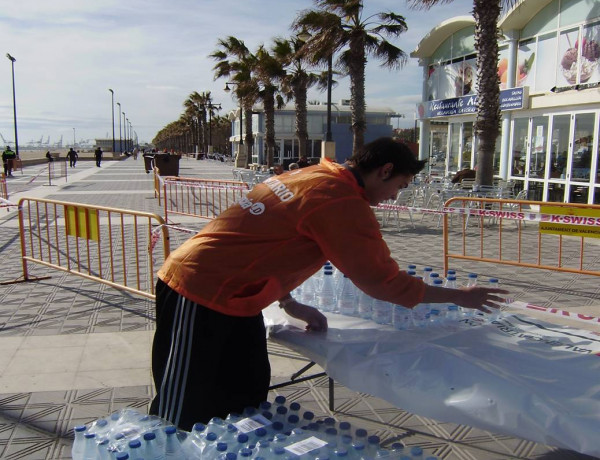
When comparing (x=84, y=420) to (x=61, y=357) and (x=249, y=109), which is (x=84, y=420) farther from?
(x=249, y=109)

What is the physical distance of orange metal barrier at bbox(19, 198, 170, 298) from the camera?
20.0 ft

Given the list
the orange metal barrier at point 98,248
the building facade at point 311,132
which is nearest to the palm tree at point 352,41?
the orange metal barrier at point 98,248

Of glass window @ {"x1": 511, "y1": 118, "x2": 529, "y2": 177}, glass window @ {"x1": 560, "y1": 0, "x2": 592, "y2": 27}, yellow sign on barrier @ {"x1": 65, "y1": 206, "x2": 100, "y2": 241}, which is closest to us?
yellow sign on barrier @ {"x1": 65, "y1": 206, "x2": 100, "y2": 241}

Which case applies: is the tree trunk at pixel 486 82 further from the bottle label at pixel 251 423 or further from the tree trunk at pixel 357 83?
the bottle label at pixel 251 423

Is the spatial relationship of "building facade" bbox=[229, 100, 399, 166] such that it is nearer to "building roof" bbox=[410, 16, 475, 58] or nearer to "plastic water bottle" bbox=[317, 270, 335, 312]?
"building roof" bbox=[410, 16, 475, 58]

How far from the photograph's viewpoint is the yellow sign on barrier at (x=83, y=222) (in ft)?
19.9

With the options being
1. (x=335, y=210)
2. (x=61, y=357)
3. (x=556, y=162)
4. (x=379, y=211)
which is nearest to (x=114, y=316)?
(x=61, y=357)

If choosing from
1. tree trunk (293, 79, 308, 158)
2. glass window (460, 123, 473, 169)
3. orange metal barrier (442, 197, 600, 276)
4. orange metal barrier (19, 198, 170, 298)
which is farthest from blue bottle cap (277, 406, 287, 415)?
tree trunk (293, 79, 308, 158)

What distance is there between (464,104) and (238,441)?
20790 mm

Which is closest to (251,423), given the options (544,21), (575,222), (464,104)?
(575,222)

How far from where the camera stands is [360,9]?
65.3ft

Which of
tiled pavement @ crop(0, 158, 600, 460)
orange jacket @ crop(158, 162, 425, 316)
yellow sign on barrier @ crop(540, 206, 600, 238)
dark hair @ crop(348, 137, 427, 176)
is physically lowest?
tiled pavement @ crop(0, 158, 600, 460)

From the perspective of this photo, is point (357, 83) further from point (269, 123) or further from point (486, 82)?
point (269, 123)

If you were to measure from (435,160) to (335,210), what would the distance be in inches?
940
